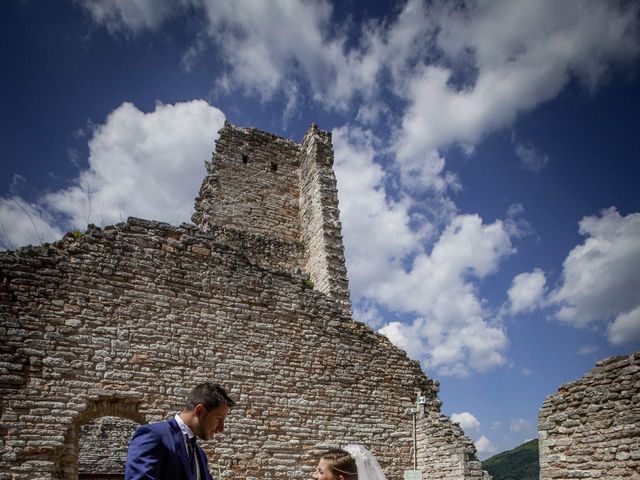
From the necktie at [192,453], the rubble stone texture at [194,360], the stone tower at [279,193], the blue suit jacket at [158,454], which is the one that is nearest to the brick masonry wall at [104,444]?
the rubble stone texture at [194,360]

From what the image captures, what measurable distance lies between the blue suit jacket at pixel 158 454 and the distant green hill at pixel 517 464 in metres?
34.5

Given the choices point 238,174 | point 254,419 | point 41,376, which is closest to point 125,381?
point 41,376

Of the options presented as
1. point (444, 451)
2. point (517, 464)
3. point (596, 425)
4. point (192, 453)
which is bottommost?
point (517, 464)

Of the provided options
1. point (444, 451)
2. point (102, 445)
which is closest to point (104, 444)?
point (102, 445)

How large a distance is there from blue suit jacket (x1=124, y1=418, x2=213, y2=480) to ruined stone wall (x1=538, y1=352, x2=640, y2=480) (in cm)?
621

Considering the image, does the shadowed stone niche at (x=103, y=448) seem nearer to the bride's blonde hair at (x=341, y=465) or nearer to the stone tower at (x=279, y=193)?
the stone tower at (x=279, y=193)

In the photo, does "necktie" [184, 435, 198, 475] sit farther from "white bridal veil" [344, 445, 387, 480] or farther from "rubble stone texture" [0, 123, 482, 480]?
"rubble stone texture" [0, 123, 482, 480]

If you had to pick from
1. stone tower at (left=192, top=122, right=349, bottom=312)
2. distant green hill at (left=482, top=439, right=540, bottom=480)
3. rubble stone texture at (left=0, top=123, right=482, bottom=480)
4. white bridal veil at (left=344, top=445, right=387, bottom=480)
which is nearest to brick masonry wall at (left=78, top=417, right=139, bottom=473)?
rubble stone texture at (left=0, top=123, right=482, bottom=480)

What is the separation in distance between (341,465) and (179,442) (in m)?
1.43

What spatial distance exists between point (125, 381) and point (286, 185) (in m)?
10.8

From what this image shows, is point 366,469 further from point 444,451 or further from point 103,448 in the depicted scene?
point 103,448

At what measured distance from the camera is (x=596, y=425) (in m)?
7.05

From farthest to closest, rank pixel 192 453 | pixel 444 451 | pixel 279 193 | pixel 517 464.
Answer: pixel 517 464, pixel 279 193, pixel 444 451, pixel 192 453

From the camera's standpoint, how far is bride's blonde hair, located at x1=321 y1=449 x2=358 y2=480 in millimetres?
4027
